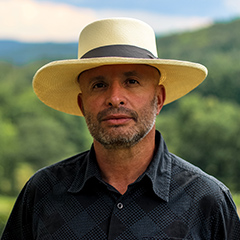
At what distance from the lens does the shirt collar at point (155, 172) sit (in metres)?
1.84

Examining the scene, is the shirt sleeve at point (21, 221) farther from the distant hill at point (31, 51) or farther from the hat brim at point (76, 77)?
the distant hill at point (31, 51)

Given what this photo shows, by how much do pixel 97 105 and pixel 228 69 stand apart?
49.2m

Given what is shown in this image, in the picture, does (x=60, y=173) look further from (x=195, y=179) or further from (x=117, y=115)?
(x=195, y=179)

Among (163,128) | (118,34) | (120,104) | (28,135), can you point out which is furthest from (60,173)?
(163,128)

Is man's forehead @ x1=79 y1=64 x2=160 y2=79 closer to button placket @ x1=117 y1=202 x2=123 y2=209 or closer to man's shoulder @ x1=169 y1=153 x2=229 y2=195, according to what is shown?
man's shoulder @ x1=169 y1=153 x2=229 y2=195

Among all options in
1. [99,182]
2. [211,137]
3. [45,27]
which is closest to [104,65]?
[99,182]

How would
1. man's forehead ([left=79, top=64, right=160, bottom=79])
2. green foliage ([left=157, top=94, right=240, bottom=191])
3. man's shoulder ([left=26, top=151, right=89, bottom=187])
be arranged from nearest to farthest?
man's forehead ([left=79, top=64, right=160, bottom=79]) < man's shoulder ([left=26, top=151, right=89, bottom=187]) < green foliage ([left=157, top=94, right=240, bottom=191])

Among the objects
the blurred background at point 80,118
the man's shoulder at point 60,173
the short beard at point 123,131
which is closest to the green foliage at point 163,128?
the blurred background at point 80,118

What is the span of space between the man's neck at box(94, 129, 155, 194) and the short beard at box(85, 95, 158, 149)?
6 cm

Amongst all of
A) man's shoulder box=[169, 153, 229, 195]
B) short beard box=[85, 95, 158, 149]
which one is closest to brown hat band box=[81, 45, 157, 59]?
short beard box=[85, 95, 158, 149]

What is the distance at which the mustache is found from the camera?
182 centimetres

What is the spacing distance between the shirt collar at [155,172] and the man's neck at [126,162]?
53 millimetres

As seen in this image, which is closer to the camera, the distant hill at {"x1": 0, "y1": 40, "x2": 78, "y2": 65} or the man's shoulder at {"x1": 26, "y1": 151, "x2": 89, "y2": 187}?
the man's shoulder at {"x1": 26, "y1": 151, "x2": 89, "y2": 187}

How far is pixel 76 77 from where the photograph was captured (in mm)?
2154
